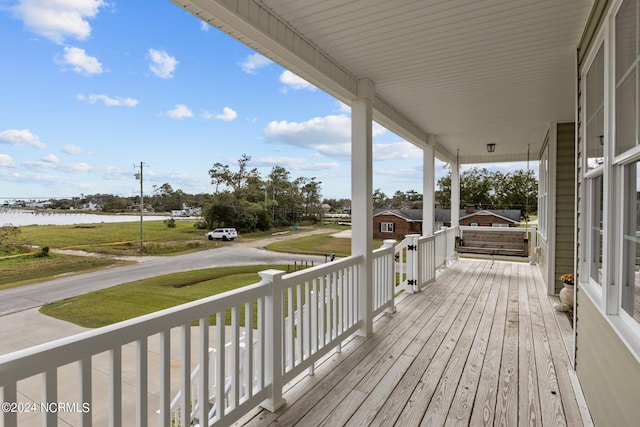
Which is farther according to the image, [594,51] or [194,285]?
[194,285]

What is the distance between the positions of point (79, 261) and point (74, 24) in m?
1.39

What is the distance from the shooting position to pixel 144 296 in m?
2.12

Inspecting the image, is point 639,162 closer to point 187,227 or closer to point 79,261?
point 187,227

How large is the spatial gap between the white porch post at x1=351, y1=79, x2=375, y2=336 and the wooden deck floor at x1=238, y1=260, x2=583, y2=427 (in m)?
0.45

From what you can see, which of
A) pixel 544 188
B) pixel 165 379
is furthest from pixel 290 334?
pixel 544 188

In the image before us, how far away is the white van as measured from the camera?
2.82m

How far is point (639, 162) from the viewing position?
4.63 feet

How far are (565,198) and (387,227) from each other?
2.60 meters

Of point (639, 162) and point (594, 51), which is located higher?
point (594, 51)

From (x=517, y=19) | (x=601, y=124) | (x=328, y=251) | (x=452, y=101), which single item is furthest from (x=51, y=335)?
(x=452, y=101)

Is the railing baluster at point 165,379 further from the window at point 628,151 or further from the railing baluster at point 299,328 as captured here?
the window at point 628,151

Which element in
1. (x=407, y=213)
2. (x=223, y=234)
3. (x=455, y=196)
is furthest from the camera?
(x=455, y=196)

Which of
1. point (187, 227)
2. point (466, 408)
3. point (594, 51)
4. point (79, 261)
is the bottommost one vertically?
point (466, 408)

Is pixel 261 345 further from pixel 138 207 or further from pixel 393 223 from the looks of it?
pixel 393 223
